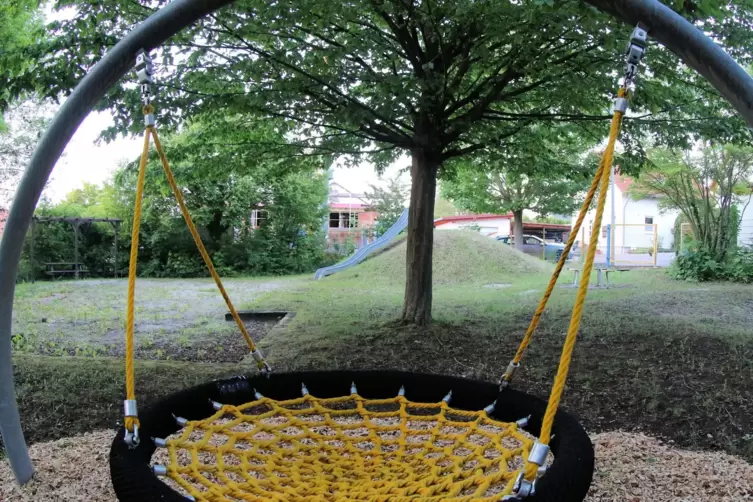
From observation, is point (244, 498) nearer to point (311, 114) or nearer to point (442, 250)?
point (311, 114)

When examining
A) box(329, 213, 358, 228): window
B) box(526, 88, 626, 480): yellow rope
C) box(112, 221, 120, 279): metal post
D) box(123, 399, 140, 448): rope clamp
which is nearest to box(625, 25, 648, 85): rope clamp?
box(526, 88, 626, 480): yellow rope

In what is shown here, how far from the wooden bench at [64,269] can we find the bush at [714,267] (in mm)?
12828

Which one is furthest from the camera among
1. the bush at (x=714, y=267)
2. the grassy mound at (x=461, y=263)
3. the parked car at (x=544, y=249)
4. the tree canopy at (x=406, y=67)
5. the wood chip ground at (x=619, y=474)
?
the parked car at (x=544, y=249)

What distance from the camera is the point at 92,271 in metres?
13.3

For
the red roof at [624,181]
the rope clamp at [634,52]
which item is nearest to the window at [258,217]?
the red roof at [624,181]

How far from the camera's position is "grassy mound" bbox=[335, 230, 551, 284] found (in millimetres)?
11523

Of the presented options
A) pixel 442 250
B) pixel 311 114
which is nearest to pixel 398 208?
pixel 442 250

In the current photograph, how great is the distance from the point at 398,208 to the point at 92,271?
1126 cm

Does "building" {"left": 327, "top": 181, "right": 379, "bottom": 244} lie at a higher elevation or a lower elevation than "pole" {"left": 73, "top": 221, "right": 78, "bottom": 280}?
higher

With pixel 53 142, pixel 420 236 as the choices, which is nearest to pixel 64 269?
pixel 420 236

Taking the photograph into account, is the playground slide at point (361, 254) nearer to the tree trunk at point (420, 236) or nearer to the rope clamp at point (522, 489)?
the tree trunk at point (420, 236)

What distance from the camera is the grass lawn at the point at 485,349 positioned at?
319 cm

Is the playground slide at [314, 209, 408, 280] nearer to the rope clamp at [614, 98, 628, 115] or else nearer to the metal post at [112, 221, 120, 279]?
the metal post at [112, 221, 120, 279]

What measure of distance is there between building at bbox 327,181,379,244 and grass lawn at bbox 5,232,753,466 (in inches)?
502
